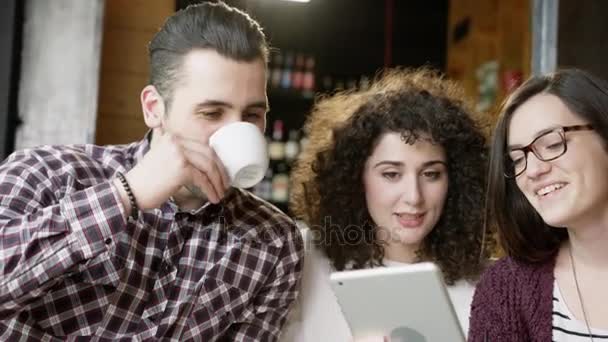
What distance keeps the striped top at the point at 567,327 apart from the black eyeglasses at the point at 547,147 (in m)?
0.29

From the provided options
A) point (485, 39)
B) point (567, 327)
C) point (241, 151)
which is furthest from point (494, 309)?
point (485, 39)

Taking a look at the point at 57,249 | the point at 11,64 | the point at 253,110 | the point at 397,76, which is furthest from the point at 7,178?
the point at 397,76

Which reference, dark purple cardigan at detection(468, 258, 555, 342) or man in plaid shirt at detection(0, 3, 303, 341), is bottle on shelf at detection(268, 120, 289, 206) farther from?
dark purple cardigan at detection(468, 258, 555, 342)

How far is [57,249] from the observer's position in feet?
3.91

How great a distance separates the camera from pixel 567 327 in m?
1.37

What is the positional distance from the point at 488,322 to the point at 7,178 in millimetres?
1022

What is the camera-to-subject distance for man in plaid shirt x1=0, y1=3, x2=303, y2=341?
3.94 ft

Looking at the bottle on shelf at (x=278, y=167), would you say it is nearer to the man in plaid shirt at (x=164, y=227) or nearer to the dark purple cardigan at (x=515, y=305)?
the man in plaid shirt at (x=164, y=227)

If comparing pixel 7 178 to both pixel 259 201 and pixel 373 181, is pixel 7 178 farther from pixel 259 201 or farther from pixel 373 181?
pixel 373 181

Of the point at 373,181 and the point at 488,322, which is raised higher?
the point at 373,181

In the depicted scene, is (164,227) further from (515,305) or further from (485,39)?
(485,39)

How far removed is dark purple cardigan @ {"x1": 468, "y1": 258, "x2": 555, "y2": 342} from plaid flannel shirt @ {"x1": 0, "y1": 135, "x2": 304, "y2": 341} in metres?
0.43

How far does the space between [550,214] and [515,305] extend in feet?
0.84

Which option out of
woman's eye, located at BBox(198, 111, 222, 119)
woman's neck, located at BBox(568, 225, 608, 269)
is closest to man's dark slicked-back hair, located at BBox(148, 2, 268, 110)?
woman's eye, located at BBox(198, 111, 222, 119)
